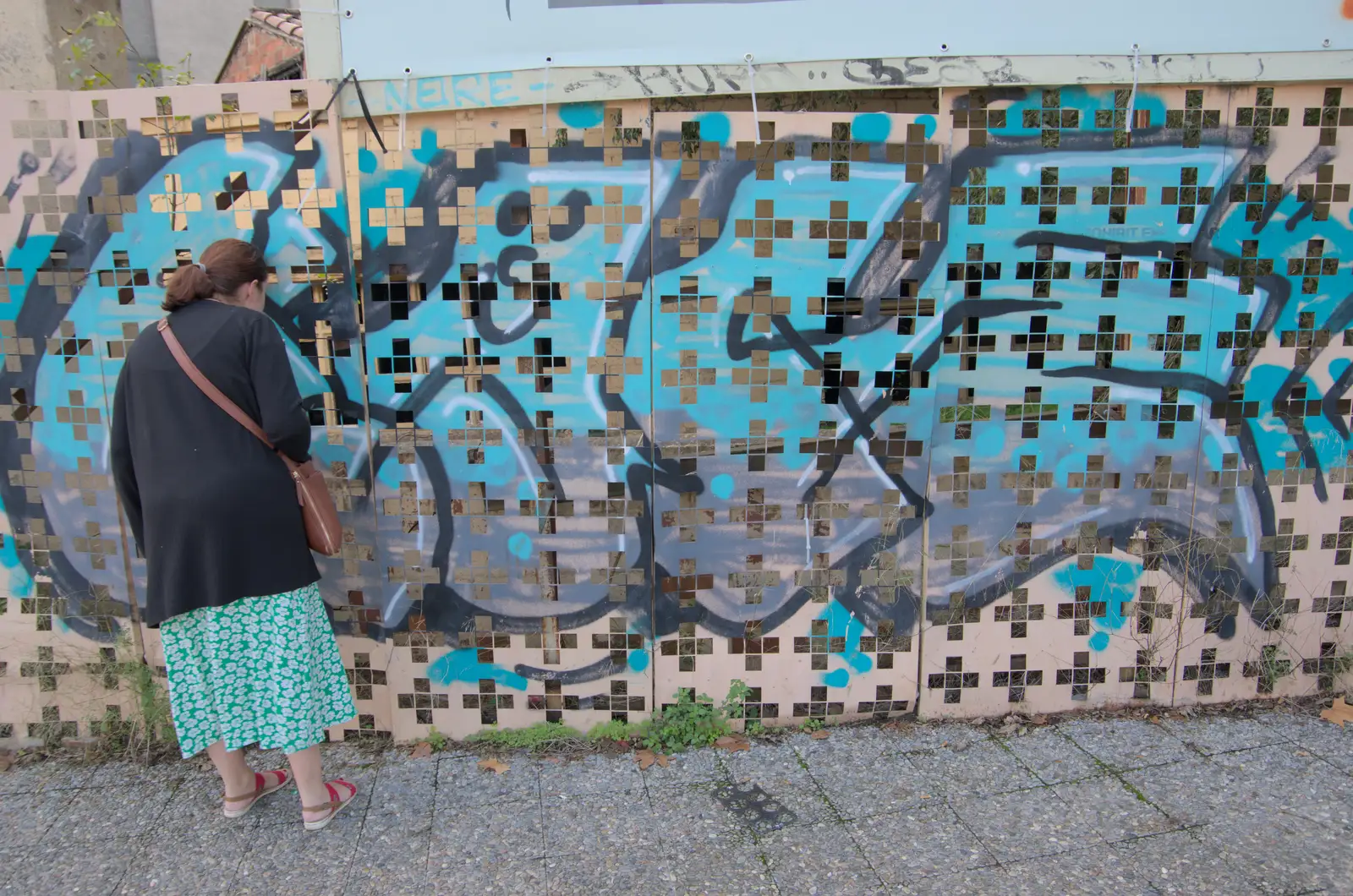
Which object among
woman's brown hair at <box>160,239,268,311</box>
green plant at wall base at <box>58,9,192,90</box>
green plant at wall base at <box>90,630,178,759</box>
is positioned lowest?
green plant at wall base at <box>90,630,178,759</box>

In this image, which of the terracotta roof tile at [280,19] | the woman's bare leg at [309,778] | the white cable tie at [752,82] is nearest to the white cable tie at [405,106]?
the white cable tie at [752,82]

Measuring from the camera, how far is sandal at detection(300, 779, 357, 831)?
9.37ft

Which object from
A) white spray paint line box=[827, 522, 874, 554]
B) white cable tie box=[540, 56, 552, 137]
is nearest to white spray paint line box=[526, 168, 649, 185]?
white cable tie box=[540, 56, 552, 137]

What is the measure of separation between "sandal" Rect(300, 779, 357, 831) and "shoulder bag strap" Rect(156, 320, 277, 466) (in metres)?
1.30

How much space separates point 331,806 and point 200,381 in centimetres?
152

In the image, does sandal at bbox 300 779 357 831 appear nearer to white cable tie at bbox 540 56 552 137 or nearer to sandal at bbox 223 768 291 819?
sandal at bbox 223 768 291 819

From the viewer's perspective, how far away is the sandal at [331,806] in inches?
112

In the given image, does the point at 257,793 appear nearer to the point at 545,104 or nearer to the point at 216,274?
the point at 216,274

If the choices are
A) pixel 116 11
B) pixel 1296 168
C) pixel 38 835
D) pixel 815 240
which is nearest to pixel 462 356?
pixel 815 240

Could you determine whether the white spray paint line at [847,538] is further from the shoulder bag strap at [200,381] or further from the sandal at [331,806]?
the shoulder bag strap at [200,381]

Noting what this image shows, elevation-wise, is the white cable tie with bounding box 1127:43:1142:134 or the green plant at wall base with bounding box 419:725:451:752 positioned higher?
the white cable tie with bounding box 1127:43:1142:134

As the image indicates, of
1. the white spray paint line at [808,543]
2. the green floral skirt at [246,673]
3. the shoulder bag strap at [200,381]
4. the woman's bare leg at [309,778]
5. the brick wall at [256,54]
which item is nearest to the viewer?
the shoulder bag strap at [200,381]

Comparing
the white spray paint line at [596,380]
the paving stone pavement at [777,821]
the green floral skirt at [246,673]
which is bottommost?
the paving stone pavement at [777,821]

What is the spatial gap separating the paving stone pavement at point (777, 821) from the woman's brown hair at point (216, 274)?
71.4 inches
